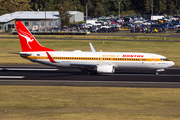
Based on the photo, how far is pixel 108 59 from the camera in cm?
4525

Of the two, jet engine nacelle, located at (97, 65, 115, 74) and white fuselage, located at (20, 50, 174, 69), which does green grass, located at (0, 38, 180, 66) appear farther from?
jet engine nacelle, located at (97, 65, 115, 74)

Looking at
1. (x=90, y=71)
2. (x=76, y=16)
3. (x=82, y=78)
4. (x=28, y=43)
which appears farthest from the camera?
(x=76, y=16)

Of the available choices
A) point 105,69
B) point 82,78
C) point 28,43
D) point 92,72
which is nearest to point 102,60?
point 105,69

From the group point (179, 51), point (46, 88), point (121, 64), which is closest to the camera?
point (46, 88)

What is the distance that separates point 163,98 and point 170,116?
20.2 feet

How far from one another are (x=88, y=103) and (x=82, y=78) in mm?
14700

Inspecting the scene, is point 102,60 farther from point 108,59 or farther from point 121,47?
point 121,47

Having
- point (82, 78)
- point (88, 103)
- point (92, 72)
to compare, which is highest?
point (92, 72)

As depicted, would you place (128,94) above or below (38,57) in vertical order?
below

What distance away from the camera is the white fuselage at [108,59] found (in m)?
44.4

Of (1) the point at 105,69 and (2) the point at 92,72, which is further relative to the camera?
(2) the point at 92,72

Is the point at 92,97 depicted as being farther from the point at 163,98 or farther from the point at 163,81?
the point at 163,81

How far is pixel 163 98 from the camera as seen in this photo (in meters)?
31.8

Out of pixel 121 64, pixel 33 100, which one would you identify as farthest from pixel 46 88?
pixel 121 64
